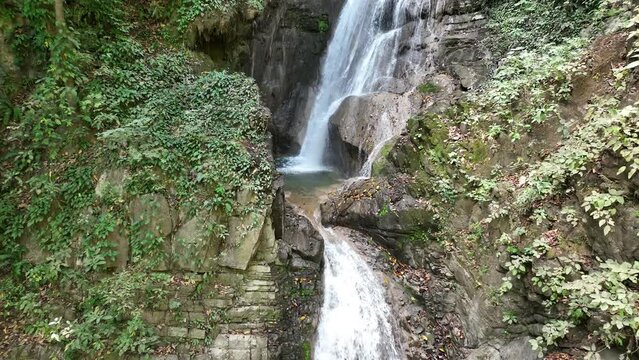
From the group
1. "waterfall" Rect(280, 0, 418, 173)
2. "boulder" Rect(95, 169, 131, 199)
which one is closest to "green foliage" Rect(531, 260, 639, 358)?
"boulder" Rect(95, 169, 131, 199)

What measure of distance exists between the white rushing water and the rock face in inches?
283

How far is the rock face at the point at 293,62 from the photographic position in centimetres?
1360

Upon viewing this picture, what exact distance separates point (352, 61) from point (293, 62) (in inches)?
99.2

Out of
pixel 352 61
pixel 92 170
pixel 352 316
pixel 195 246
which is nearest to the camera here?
pixel 195 246

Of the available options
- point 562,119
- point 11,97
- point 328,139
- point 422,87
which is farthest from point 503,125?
point 11,97

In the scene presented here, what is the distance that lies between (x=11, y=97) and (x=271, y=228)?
5191 millimetres

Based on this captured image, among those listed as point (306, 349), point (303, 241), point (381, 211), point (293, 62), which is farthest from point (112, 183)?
point (293, 62)

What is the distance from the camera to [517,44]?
863 cm

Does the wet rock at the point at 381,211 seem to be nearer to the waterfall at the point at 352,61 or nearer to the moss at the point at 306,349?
the moss at the point at 306,349

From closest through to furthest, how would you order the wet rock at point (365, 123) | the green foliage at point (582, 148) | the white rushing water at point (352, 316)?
1. the green foliage at point (582, 148)
2. the white rushing water at point (352, 316)
3. the wet rock at point (365, 123)

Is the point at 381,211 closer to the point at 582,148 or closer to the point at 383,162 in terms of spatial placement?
the point at 383,162

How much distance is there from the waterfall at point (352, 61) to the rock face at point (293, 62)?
43 centimetres

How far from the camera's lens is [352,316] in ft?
22.0

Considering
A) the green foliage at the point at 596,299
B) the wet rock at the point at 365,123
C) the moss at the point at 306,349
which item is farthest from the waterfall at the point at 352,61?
the green foliage at the point at 596,299
